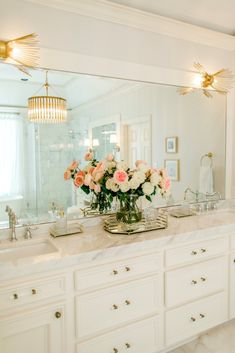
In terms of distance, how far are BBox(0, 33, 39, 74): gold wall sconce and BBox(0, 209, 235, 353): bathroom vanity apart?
1221 mm

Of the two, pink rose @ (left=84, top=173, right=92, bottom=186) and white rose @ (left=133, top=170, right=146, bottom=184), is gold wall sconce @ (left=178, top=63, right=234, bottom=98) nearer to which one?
white rose @ (left=133, top=170, right=146, bottom=184)

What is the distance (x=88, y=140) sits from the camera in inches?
93.7

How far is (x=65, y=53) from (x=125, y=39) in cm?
56

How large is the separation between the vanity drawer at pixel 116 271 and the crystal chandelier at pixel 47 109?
3.78 ft

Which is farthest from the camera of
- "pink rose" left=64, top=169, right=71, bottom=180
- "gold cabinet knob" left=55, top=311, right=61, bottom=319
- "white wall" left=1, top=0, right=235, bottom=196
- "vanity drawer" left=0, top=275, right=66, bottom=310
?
"pink rose" left=64, top=169, right=71, bottom=180

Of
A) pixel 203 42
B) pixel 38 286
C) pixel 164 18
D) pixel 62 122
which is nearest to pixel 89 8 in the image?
pixel 164 18

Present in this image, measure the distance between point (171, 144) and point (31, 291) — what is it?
1.86 meters

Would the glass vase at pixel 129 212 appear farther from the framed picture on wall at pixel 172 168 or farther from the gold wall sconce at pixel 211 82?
the gold wall sconce at pixel 211 82

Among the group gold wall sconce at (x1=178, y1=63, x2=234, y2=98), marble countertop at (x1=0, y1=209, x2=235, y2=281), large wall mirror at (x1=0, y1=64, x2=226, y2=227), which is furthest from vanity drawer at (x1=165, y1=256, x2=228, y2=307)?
gold wall sconce at (x1=178, y1=63, x2=234, y2=98)

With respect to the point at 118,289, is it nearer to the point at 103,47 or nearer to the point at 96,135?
the point at 96,135

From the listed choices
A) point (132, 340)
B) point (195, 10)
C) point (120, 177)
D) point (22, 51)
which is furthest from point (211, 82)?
point (132, 340)

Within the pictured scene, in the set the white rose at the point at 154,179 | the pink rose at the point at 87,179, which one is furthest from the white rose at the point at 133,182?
the pink rose at the point at 87,179

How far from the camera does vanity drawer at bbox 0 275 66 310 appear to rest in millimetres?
1550

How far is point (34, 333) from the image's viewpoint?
5.35ft
